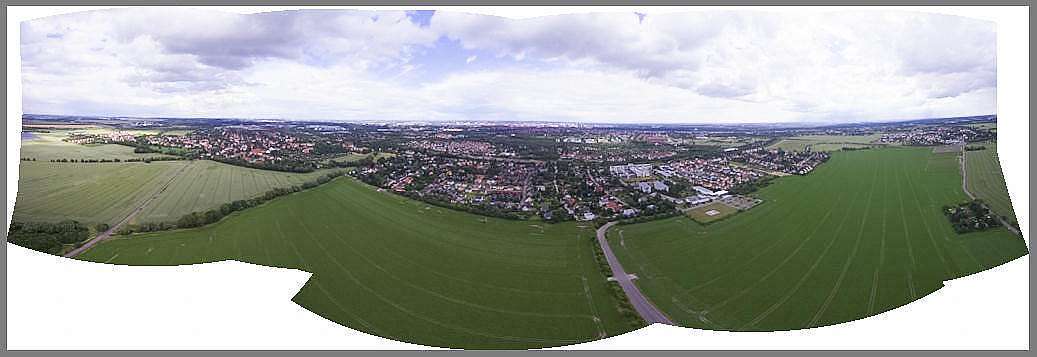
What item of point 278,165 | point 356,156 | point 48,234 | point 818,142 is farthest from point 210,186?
point 818,142

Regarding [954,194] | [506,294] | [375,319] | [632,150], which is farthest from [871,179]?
[375,319]

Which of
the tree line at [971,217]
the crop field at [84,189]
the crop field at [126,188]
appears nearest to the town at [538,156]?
the crop field at [126,188]

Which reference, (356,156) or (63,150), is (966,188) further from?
(63,150)

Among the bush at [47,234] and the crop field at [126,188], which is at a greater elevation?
the crop field at [126,188]

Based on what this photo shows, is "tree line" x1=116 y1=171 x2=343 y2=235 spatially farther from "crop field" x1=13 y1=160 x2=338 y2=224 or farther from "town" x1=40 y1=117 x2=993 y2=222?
"town" x1=40 y1=117 x2=993 y2=222

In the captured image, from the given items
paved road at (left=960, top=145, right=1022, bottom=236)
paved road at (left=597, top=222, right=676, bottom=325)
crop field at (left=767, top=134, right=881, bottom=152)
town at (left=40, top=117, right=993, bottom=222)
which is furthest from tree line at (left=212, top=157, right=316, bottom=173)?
paved road at (left=960, top=145, right=1022, bottom=236)

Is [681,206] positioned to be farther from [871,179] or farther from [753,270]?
[871,179]

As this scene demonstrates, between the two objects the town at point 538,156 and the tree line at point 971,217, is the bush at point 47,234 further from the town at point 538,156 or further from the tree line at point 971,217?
the tree line at point 971,217
